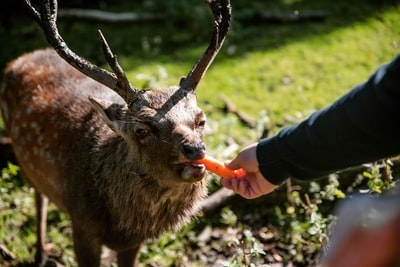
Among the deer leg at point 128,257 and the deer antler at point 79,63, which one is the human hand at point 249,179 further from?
the deer leg at point 128,257

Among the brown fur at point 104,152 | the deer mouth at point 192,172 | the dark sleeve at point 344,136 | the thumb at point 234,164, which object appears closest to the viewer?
the dark sleeve at point 344,136

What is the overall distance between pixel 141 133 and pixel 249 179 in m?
0.91

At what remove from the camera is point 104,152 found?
4148 millimetres

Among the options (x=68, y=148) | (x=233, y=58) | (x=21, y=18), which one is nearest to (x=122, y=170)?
(x=68, y=148)

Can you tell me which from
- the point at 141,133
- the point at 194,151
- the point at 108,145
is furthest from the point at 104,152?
the point at 194,151

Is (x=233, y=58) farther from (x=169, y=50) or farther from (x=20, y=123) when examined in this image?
(x=20, y=123)

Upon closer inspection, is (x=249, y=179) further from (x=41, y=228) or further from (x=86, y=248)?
(x=41, y=228)

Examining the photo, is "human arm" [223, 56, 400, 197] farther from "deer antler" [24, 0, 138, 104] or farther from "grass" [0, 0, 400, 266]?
"grass" [0, 0, 400, 266]

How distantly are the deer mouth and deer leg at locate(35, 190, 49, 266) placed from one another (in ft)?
6.77

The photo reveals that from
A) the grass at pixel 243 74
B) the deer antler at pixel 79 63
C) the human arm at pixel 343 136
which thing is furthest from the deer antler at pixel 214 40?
the grass at pixel 243 74

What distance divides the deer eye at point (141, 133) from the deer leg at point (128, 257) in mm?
1162

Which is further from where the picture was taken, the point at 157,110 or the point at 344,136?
the point at 157,110

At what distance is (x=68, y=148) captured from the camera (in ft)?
14.4

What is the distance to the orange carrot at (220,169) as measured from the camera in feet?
10.6
